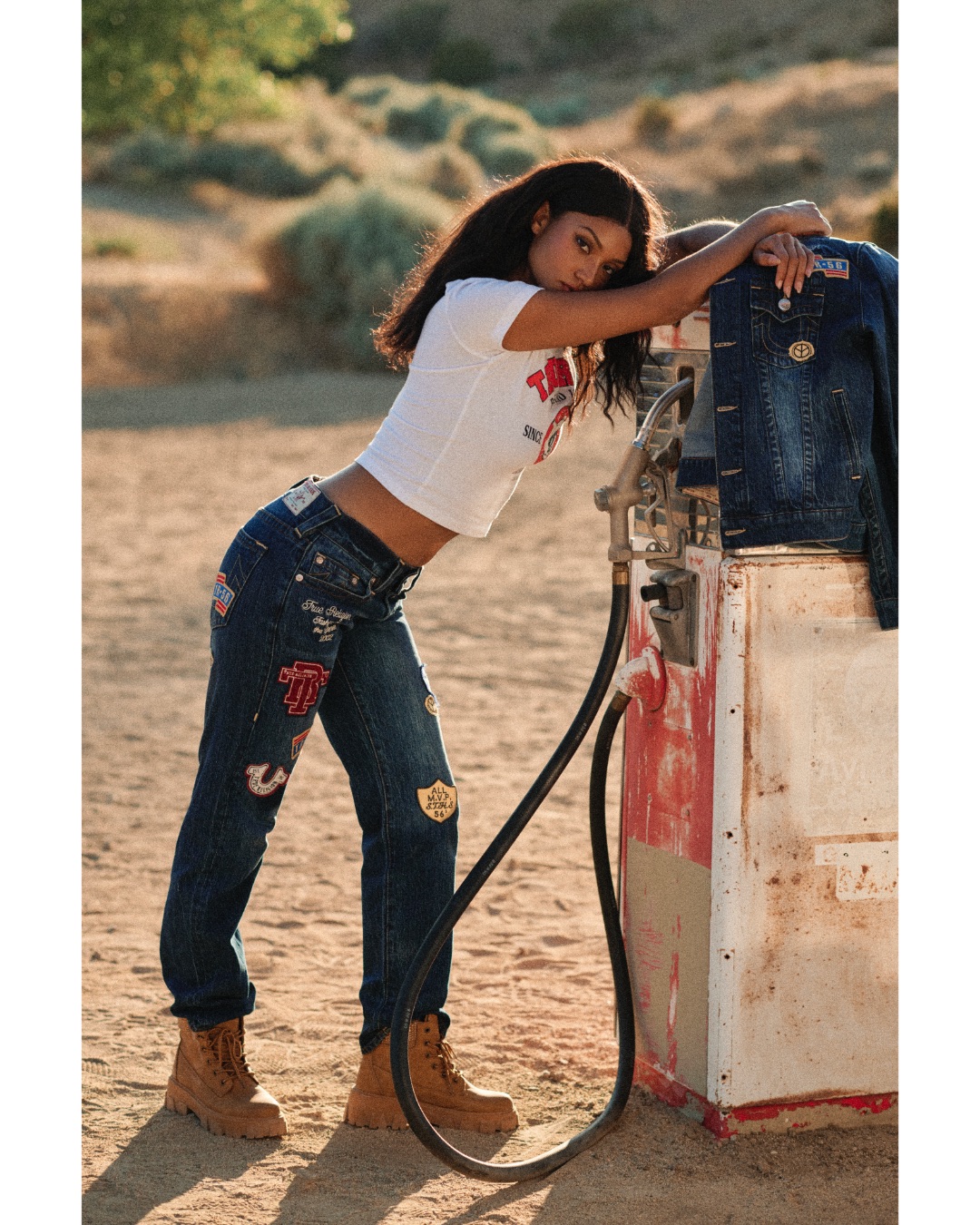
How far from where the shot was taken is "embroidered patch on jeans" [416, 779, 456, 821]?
270cm

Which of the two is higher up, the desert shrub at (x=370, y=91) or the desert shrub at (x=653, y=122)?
the desert shrub at (x=370, y=91)

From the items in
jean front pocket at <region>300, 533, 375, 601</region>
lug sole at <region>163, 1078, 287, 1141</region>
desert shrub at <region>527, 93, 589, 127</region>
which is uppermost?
desert shrub at <region>527, 93, 589, 127</region>

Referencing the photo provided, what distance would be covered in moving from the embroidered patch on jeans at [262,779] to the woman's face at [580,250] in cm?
97

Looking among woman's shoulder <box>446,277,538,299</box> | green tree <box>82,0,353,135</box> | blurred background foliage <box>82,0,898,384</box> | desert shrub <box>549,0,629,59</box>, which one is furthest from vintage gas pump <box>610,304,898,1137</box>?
desert shrub <box>549,0,629,59</box>

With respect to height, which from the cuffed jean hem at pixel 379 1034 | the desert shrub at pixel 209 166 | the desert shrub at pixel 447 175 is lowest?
the cuffed jean hem at pixel 379 1034

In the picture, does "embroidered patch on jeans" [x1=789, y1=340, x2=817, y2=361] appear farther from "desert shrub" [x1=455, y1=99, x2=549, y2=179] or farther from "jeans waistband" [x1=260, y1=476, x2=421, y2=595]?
"desert shrub" [x1=455, y1=99, x2=549, y2=179]

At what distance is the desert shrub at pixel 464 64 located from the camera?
1692 inches

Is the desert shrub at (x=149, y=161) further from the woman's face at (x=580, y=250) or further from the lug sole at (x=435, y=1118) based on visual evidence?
the lug sole at (x=435, y=1118)

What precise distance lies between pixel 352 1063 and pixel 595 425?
31.5ft

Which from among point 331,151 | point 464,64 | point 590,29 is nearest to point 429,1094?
A: point 331,151

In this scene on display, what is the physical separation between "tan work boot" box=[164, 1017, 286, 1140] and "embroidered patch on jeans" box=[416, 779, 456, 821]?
1.78 ft

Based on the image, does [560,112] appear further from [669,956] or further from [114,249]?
[669,956]

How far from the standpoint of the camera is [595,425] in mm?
12273

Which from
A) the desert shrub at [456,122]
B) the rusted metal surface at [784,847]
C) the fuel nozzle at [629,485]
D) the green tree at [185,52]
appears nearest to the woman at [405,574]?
the fuel nozzle at [629,485]
